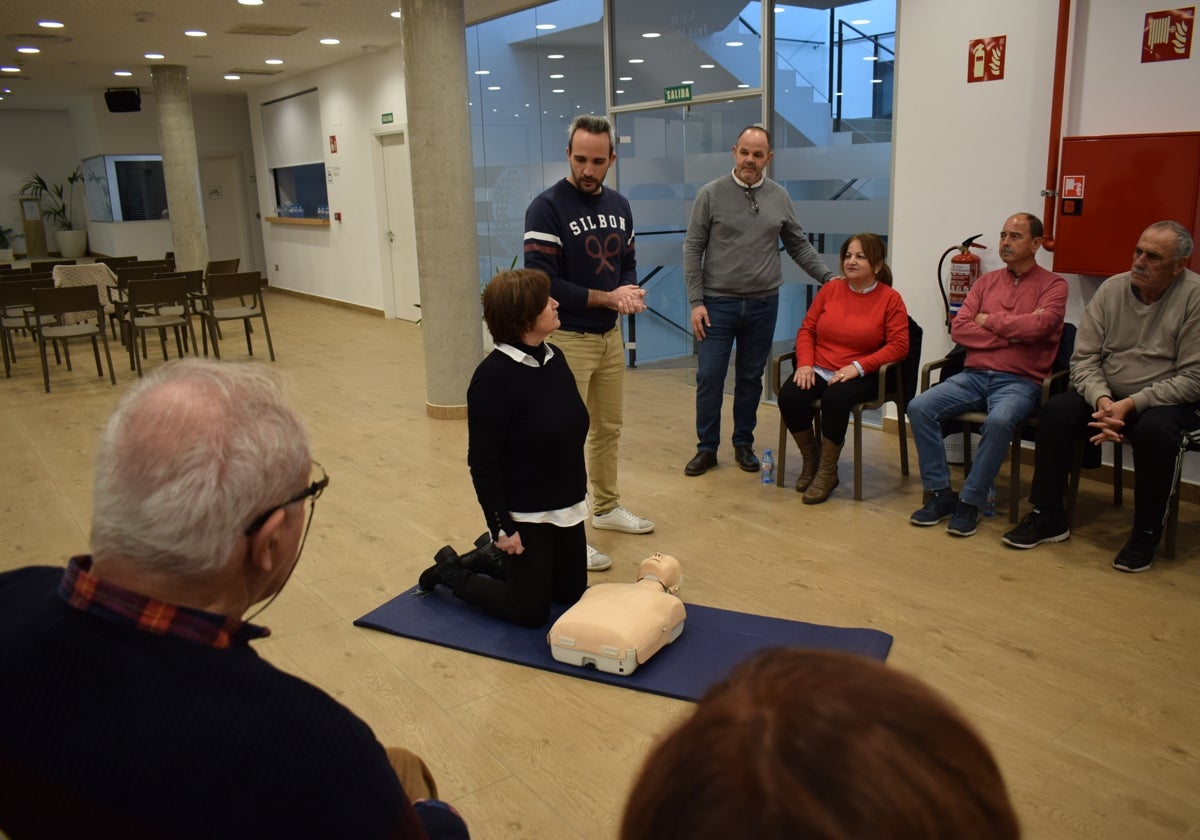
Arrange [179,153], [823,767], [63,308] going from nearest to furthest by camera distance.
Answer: [823,767], [63,308], [179,153]

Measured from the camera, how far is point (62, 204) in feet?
54.9

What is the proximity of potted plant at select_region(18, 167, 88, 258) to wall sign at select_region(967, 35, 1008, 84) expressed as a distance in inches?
632

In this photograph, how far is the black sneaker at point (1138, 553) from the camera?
3479mm

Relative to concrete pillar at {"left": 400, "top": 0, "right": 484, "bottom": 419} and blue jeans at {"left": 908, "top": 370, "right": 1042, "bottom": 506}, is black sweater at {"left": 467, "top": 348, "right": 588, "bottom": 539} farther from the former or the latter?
concrete pillar at {"left": 400, "top": 0, "right": 484, "bottom": 419}

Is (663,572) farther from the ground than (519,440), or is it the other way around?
(519,440)

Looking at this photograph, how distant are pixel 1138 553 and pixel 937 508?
0.79 m

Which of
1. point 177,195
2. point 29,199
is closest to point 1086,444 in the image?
point 177,195

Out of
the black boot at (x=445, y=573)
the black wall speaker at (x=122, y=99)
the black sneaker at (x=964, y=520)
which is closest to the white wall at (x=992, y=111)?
the black sneaker at (x=964, y=520)

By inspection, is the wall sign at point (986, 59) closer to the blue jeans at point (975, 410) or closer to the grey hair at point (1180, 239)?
the grey hair at point (1180, 239)

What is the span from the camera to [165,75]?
11531mm

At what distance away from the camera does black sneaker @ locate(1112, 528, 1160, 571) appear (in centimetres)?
348

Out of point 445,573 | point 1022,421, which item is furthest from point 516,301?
point 1022,421

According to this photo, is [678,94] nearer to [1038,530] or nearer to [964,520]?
[964,520]

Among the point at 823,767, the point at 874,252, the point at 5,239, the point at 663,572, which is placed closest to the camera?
the point at 823,767
